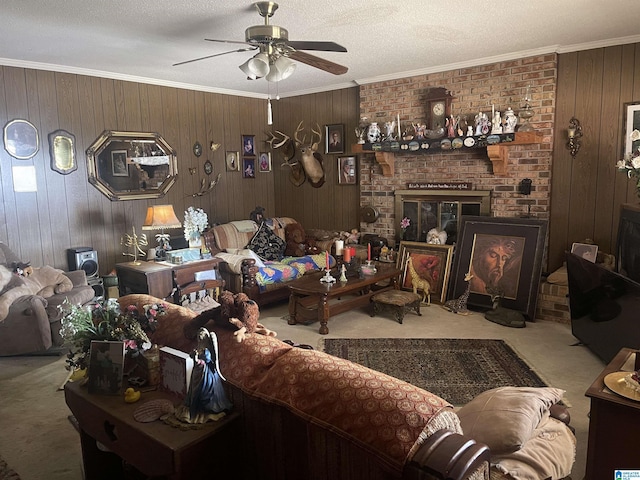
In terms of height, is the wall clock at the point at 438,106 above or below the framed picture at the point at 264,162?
above

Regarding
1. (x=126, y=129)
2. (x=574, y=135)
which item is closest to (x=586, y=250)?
(x=574, y=135)

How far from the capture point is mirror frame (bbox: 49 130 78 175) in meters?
4.80

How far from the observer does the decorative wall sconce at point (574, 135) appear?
181 inches

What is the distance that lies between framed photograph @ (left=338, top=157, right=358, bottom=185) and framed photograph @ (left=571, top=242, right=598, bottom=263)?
9.11 feet

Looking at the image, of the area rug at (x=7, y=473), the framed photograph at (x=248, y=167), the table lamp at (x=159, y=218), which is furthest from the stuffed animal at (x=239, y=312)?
the framed photograph at (x=248, y=167)

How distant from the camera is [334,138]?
637 centimetres

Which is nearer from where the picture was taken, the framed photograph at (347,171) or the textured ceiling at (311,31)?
the textured ceiling at (311,31)

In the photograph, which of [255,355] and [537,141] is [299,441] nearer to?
[255,355]

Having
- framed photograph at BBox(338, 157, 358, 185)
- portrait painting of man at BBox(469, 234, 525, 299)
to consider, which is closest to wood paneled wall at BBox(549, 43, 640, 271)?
portrait painting of man at BBox(469, 234, 525, 299)

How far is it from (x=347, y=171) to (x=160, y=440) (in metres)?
5.18

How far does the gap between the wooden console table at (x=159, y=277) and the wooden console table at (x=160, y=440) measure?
105 inches

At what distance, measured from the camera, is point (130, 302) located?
2398 mm

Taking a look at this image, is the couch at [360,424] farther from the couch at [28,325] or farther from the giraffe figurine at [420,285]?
the giraffe figurine at [420,285]

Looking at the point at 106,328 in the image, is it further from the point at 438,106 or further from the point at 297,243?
the point at 438,106
